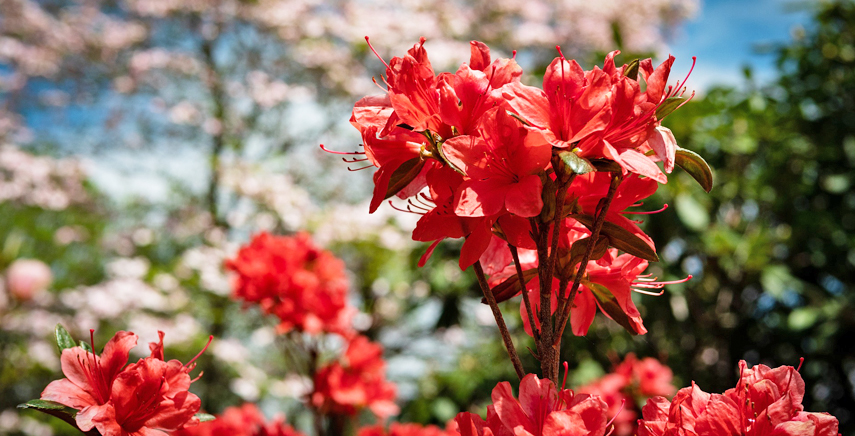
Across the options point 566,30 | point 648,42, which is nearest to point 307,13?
point 566,30

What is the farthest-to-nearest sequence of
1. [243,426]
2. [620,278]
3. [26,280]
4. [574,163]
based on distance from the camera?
[26,280] → [243,426] → [620,278] → [574,163]

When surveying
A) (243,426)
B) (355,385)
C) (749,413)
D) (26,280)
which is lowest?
(749,413)

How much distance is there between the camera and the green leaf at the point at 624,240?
42 cm

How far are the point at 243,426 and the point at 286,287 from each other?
0.35 meters

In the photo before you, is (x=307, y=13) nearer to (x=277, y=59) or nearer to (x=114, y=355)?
(x=277, y=59)

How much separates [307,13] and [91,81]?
2.34 metres

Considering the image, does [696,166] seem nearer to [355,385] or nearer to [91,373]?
[91,373]

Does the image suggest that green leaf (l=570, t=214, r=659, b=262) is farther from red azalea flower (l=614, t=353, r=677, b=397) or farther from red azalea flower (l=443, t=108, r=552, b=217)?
red azalea flower (l=614, t=353, r=677, b=397)

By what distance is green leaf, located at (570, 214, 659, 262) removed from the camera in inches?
16.4

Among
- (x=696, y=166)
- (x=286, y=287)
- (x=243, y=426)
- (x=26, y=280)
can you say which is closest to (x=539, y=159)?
(x=696, y=166)

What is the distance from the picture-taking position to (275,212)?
11.7ft

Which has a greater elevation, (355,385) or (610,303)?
(355,385)

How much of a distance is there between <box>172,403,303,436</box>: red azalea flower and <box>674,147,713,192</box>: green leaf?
0.91 m

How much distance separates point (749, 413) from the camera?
1.33 ft
